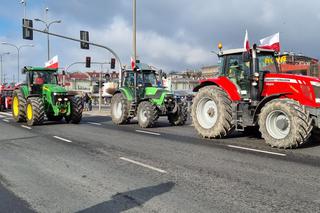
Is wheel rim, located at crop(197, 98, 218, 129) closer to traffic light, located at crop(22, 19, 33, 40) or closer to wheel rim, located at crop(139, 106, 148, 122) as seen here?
wheel rim, located at crop(139, 106, 148, 122)

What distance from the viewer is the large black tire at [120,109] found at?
1808 cm

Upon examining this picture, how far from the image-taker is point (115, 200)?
18.8 feet

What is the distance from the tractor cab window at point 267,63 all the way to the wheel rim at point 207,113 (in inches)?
71.2

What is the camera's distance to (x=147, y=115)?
53.7ft

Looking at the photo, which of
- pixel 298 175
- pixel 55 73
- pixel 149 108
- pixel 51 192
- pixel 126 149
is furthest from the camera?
pixel 55 73

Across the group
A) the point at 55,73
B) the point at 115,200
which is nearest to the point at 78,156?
the point at 115,200

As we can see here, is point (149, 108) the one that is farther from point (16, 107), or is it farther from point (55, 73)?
point (16, 107)

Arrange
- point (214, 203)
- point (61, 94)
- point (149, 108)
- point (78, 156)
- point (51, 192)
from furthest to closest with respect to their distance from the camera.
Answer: point (61, 94) → point (149, 108) → point (78, 156) → point (51, 192) → point (214, 203)

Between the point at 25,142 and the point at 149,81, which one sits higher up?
the point at 149,81

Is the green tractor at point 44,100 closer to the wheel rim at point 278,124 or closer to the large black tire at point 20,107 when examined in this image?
the large black tire at point 20,107

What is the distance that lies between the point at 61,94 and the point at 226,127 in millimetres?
8924

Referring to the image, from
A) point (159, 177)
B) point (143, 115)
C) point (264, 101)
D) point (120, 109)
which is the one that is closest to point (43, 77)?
point (120, 109)

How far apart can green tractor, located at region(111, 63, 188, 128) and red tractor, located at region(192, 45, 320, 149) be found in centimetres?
366

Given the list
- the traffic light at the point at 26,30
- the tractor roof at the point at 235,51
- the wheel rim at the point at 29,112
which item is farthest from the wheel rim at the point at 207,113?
the traffic light at the point at 26,30
